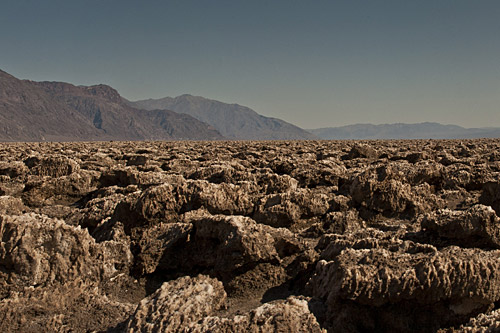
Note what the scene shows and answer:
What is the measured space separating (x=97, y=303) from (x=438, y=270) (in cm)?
241

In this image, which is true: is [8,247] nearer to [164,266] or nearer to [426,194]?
[164,266]

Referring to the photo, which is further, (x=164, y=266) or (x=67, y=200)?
(x=67, y=200)

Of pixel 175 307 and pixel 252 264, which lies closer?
pixel 175 307

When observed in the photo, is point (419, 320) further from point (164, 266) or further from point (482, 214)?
point (164, 266)

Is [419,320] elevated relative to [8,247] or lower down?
lower down

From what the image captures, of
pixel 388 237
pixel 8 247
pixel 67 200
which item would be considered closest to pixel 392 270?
pixel 388 237

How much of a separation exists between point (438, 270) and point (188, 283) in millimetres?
1639

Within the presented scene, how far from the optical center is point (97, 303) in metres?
3.01

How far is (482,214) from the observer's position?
3713 millimetres

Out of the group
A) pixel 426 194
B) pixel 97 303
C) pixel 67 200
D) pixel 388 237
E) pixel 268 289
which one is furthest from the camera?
pixel 67 200

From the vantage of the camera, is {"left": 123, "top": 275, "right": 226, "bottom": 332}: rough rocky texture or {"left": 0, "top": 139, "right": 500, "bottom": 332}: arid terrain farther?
{"left": 0, "top": 139, "right": 500, "bottom": 332}: arid terrain

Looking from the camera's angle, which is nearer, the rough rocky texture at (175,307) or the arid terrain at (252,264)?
the rough rocky texture at (175,307)

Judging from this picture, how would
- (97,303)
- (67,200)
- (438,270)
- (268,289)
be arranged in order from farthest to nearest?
(67,200)
(268,289)
(97,303)
(438,270)

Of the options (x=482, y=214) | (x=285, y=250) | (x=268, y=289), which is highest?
(x=482, y=214)
